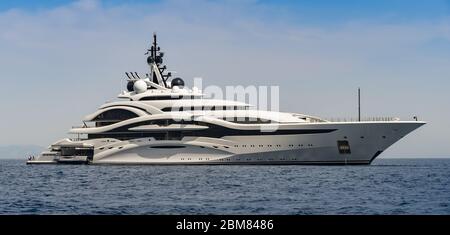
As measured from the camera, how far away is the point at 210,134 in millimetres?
67125

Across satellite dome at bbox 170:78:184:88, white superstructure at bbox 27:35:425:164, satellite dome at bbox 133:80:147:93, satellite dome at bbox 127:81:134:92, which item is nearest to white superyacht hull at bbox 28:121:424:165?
white superstructure at bbox 27:35:425:164

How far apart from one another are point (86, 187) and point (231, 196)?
446 inches

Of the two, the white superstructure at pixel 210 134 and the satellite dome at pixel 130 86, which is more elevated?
the satellite dome at pixel 130 86

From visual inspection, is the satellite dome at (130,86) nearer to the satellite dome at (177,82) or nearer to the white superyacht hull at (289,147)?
the satellite dome at (177,82)

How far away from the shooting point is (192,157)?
220ft

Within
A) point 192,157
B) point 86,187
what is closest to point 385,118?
point 192,157

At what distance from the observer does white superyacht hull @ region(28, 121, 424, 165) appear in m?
63.6

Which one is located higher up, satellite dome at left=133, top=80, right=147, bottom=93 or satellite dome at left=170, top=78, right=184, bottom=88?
satellite dome at left=170, top=78, right=184, bottom=88

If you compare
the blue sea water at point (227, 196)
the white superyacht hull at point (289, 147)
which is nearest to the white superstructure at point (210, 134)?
the white superyacht hull at point (289, 147)

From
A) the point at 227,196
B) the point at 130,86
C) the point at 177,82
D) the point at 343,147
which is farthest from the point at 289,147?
the point at 227,196

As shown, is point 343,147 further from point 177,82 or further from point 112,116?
point 112,116

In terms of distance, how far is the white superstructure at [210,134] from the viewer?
6381 centimetres

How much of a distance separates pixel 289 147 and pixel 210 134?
8.59m

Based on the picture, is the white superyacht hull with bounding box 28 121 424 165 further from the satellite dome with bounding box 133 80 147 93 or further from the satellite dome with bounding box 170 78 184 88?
the satellite dome with bounding box 170 78 184 88
